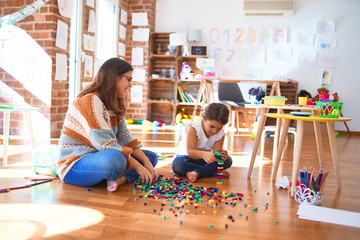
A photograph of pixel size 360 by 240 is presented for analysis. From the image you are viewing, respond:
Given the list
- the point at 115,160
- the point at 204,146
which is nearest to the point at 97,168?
the point at 115,160

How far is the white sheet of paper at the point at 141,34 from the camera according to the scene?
6102mm

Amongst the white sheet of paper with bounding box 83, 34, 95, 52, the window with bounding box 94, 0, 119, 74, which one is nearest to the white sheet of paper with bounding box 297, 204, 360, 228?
the white sheet of paper with bounding box 83, 34, 95, 52

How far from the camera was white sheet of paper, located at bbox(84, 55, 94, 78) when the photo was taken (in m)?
4.86

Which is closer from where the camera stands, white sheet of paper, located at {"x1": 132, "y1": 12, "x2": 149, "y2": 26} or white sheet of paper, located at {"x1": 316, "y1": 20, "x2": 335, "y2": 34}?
white sheet of paper, located at {"x1": 316, "y1": 20, "x2": 335, "y2": 34}

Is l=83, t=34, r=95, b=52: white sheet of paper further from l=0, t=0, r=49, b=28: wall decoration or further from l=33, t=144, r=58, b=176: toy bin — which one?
l=33, t=144, r=58, b=176: toy bin

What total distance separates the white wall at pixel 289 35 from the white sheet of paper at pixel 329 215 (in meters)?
4.33

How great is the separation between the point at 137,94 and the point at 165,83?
1.68ft

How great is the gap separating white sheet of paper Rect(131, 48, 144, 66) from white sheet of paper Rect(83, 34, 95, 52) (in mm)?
1218

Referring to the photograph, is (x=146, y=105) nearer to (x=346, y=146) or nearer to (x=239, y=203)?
(x=346, y=146)

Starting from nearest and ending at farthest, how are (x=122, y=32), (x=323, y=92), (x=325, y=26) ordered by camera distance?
(x=323, y=92)
(x=325, y=26)
(x=122, y=32)

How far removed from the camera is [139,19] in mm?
6113

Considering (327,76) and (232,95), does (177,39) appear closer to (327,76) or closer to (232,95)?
(232,95)

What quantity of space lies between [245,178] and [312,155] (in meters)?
1.30

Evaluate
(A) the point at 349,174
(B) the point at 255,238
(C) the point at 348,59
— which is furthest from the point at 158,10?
(B) the point at 255,238
